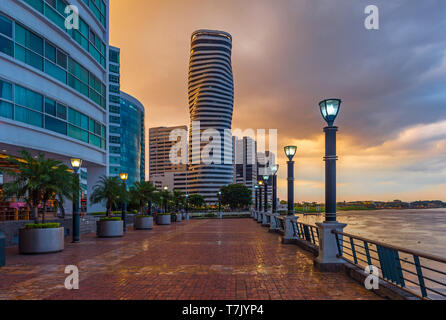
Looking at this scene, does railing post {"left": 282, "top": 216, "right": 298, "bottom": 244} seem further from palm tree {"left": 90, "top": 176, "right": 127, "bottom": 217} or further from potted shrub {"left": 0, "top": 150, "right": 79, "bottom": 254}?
palm tree {"left": 90, "top": 176, "right": 127, "bottom": 217}

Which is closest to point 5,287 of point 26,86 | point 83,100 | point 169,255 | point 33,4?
point 169,255

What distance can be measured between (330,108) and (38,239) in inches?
447

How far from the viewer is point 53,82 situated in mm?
21797

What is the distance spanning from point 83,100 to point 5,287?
20.6 meters

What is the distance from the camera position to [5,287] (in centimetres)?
777

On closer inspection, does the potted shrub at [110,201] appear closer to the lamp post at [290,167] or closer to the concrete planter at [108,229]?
the concrete planter at [108,229]

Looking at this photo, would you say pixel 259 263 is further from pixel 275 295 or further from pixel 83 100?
pixel 83 100

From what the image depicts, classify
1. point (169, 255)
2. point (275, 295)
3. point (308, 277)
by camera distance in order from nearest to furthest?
point (275, 295) < point (308, 277) < point (169, 255)

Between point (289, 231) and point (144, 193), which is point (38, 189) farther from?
point (144, 193)


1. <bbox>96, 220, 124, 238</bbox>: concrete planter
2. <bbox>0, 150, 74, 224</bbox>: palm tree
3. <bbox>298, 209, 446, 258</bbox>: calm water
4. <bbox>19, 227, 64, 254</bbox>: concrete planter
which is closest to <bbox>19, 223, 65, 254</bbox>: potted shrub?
<bbox>19, 227, 64, 254</bbox>: concrete planter

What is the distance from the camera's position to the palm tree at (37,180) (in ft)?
42.8

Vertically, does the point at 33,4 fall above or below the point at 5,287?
above

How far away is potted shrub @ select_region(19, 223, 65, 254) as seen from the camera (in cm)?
1293

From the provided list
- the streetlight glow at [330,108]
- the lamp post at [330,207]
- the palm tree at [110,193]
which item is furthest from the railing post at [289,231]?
the palm tree at [110,193]
